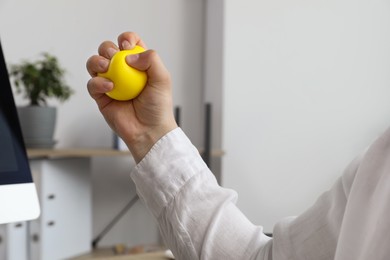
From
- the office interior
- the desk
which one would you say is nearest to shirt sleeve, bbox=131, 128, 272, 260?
the desk

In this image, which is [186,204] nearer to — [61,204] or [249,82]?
[61,204]

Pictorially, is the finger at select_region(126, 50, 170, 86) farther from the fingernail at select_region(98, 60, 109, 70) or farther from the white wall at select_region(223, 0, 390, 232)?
the white wall at select_region(223, 0, 390, 232)

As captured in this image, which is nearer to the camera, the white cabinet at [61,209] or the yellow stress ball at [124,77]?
the yellow stress ball at [124,77]

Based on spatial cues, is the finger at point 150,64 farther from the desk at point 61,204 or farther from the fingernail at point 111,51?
the desk at point 61,204

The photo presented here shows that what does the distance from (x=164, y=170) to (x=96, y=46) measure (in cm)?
197

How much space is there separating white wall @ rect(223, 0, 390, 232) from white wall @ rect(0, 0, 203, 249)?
26cm

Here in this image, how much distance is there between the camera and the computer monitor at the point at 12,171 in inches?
26.9

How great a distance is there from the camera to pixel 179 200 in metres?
0.73

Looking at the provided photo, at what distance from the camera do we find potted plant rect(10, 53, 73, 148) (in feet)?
6.76

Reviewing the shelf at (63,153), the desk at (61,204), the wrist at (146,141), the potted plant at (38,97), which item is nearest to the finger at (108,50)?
the wrist at (146,141)

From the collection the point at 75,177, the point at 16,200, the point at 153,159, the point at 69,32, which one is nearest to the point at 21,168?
the point at 16,200

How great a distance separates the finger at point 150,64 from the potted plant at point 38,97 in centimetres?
143

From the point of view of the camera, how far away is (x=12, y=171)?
0.71 meters

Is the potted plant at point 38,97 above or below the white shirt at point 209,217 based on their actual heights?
below
